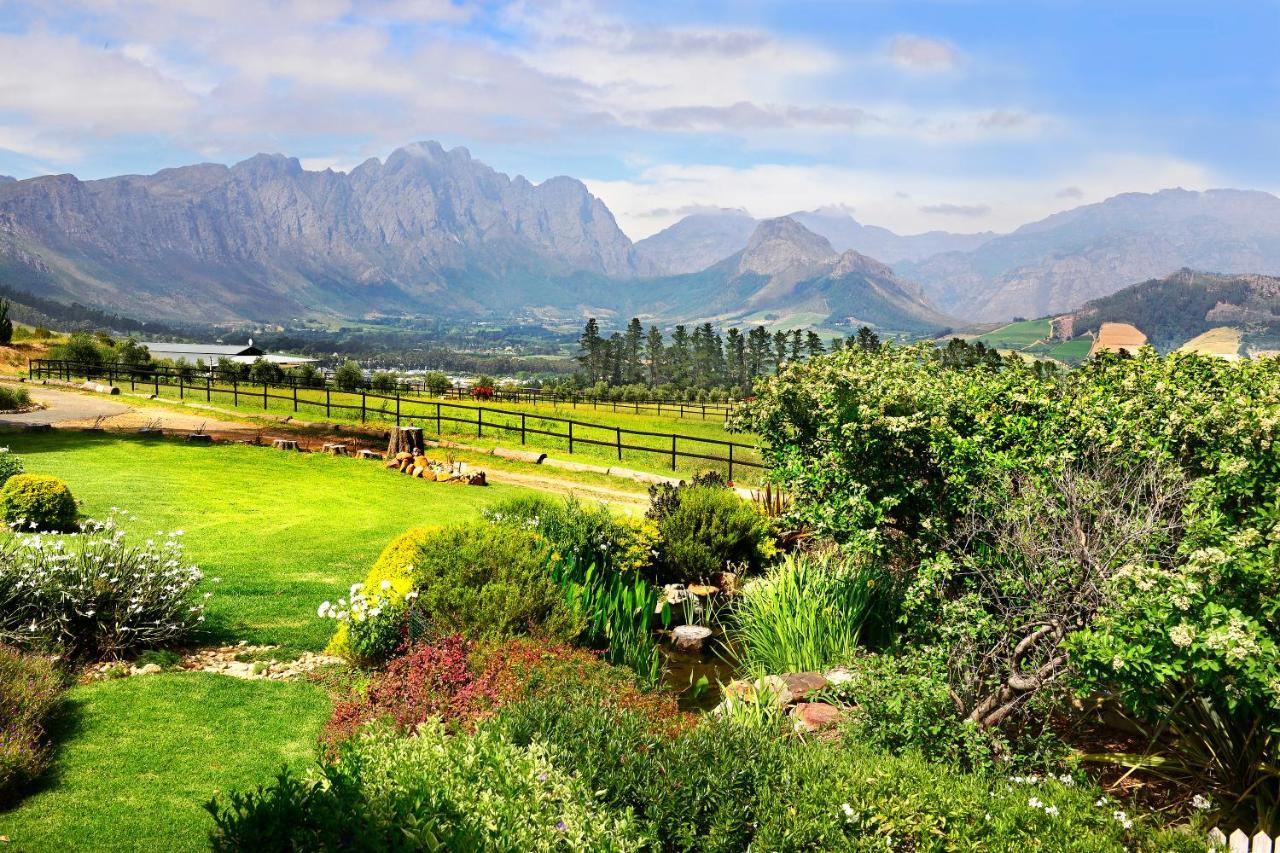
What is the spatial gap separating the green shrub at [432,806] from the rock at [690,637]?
5.22 metres

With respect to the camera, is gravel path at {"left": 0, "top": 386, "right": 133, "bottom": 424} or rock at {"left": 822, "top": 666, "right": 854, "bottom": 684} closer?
rock at {"left": 822, "top": 666, "right": 854, "bottom": 684}

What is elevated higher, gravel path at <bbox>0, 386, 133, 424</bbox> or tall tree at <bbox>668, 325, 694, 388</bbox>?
tall tree at <bbox>668, 325, 694, 388</bbox>

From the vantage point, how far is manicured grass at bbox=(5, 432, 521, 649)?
33.2ft

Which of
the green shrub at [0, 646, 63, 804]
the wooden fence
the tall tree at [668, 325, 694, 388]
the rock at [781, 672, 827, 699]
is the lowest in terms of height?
the rock at [781, 672, 827, 699]

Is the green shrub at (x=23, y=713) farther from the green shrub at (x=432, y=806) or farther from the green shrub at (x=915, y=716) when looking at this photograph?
the green shrub at (x=915, y=716)

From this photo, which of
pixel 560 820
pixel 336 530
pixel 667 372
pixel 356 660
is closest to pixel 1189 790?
pixel 560 820

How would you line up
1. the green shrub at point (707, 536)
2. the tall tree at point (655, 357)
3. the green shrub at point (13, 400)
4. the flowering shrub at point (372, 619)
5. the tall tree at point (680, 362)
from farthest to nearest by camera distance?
the tall tree at point (680, 362)
the tall tree at point (655, 357)
the green shrub at point (13, 400)
the green shrub at point (707, 536)
the flowering shrub at point (372, 619)

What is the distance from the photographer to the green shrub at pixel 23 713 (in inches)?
221

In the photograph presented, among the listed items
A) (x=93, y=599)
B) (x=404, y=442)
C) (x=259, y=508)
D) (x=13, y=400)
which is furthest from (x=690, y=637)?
(x=13, y=400)

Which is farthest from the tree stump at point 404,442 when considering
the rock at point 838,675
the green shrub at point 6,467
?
the rock at point 838,675

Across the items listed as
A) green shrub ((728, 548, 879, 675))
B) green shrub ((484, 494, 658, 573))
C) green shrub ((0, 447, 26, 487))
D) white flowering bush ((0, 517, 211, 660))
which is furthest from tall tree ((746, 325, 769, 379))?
white flowering bush ((0, 517, 211, 660))

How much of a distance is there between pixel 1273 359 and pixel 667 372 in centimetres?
15985

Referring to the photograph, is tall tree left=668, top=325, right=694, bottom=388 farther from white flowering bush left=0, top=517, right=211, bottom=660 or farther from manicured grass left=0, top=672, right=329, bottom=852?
manicured grass left=0, top=672, right=329, bottom=852

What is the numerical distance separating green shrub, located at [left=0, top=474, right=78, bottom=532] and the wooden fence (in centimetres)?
1380
